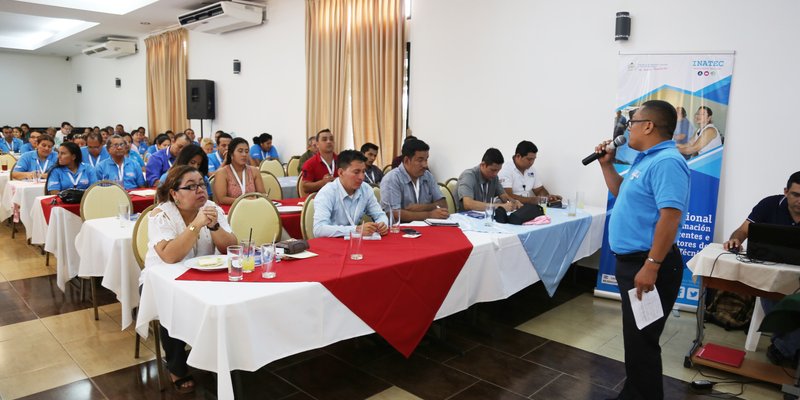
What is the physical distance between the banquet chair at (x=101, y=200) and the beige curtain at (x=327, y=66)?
372cm

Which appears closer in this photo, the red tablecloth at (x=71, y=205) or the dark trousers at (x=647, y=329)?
the dark trousers at (x=647, y=329)

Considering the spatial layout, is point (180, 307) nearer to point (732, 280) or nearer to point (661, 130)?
point (661, 130)

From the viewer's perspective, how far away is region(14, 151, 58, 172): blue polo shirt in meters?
5.93

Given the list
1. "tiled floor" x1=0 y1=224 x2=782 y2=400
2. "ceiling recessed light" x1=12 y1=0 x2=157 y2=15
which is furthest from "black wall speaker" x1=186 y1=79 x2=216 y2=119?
"tiled floor" x1=0 y1=224 x2=782 y2=400

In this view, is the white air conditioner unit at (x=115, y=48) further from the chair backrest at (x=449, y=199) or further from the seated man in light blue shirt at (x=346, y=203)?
the seated man in light blue shirt at (x=346, y=203)

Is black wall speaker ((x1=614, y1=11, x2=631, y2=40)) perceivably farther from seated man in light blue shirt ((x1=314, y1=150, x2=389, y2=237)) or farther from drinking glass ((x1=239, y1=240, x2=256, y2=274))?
drinking glass ((x1=239, y1=240, x2=256, y2=274))

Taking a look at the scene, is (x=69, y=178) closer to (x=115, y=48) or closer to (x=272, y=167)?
(x=272, y=167)

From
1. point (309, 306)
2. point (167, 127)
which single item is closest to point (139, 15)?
point (167, 127)

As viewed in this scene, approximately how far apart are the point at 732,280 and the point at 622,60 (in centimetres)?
226

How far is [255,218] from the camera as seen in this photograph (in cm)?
345

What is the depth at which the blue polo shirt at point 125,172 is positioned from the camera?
5.29m

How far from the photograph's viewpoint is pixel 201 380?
278 centimetres

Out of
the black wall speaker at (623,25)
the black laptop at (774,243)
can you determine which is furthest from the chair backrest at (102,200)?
the black wall speaker at (623,25)

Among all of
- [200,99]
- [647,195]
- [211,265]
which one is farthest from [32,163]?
[647,195]
